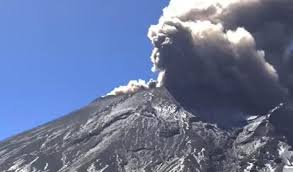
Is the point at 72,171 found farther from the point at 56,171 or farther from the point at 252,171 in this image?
the point at 252,171

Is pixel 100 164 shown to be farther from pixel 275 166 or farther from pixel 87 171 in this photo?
pixel 275 166

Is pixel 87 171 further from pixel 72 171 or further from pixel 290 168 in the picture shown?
pixel 290 168

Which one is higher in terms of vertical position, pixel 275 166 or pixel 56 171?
pixel 56 171

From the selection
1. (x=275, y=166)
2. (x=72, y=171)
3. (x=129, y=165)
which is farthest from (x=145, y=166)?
(x=275, y=166)

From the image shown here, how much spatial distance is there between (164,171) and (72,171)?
24745mm

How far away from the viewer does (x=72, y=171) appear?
195 m

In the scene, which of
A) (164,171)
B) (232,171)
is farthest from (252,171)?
(164,171)

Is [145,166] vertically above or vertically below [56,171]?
below

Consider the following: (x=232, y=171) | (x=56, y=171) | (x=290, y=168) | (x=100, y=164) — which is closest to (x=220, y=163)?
(x=232, y=171)

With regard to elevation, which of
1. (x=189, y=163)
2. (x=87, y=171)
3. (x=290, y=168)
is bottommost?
(x=290, y=168)

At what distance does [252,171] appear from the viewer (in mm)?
193000

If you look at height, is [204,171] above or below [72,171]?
below

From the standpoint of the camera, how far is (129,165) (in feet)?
652

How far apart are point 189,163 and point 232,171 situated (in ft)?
39.2
